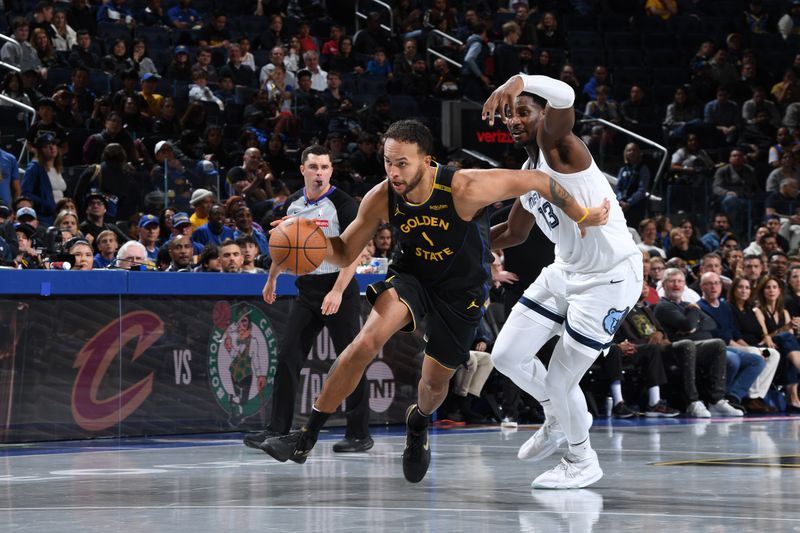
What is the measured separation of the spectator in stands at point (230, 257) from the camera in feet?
37.2

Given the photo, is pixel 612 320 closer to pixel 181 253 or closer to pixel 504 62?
pixel 181 253

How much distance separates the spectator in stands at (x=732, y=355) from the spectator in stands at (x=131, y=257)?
21.6 feet

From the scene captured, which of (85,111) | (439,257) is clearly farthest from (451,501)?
(85,111)

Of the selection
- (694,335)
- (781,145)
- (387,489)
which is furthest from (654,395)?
(781,145)

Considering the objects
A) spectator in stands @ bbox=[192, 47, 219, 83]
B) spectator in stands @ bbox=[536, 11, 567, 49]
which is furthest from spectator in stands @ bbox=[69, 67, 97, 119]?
spectator in stands @ bbox=[536, 11, 567, 49]

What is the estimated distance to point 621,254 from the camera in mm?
7156

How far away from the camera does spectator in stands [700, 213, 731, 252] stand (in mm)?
17797

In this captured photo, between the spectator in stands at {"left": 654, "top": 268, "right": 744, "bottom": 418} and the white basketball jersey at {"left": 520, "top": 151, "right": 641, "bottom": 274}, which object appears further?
the spectator in stands at {"left": 654, "top": 268, "right": 744, "bottom": 418}

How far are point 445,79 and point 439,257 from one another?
14340 millimetres

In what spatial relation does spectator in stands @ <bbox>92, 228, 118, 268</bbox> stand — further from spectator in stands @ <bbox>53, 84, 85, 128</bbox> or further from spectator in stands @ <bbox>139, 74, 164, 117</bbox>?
spectator in stands @ <bbox>139, 74, 164, 117</bbox>

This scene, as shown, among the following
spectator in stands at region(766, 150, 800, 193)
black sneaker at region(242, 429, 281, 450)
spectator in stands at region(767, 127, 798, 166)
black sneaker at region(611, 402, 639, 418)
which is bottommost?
black sneaker at region(611, 402, 639, 418)

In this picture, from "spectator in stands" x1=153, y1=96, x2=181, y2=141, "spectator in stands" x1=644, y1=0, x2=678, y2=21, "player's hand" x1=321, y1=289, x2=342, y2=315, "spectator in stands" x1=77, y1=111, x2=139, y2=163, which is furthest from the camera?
"spectator in stands" x1=644, y1=0, x2=678, y2=21

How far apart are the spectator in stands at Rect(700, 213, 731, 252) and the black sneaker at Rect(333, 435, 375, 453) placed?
31.8ft

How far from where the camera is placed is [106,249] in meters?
11.5
